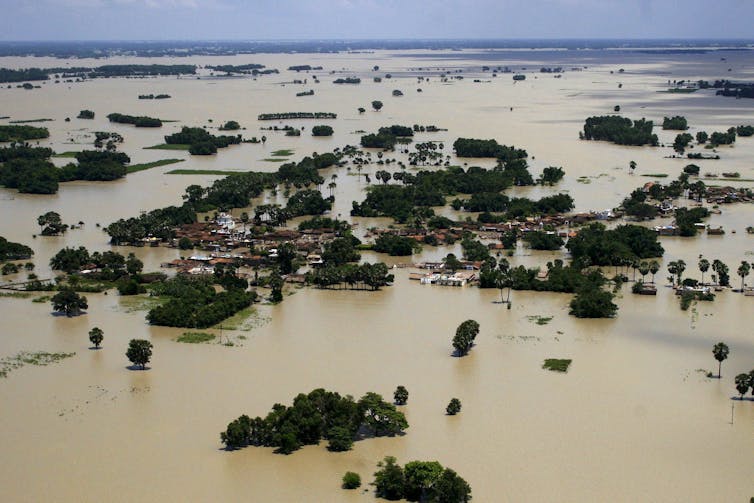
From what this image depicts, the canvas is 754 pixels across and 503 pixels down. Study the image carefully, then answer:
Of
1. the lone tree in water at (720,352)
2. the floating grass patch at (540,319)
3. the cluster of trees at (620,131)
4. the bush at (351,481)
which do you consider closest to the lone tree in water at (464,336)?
the floating grass patch at (540,319)

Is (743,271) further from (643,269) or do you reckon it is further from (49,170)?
(49,170)

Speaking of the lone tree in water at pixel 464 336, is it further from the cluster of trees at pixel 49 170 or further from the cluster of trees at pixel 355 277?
the cluster of trees at pixel 49 170

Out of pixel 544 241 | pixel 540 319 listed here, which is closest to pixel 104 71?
pixel 544 241

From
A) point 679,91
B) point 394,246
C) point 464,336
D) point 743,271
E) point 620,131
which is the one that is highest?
point 679,91

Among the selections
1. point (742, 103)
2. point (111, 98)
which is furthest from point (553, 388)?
point (111, 98)

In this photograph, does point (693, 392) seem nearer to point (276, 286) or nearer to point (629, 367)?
point (629, 367)
